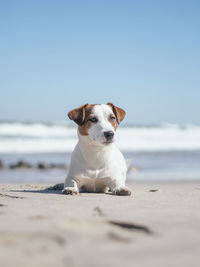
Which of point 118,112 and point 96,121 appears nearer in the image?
point 96,121

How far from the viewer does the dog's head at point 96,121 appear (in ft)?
14.6

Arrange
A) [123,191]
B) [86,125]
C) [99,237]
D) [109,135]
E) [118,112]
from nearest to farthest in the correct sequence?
[99,237] < [109,135] < [123,191] < [86,125] < [118,112]

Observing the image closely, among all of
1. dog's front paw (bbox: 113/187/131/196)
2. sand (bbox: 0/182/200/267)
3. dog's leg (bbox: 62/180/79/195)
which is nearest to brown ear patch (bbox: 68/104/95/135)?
dog's leg (bbox: 62/180/79/195)

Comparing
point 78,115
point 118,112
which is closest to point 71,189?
point 78,115

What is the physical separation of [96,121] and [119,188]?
819 mm

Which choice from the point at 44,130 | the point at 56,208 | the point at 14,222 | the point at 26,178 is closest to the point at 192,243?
the point at 14,222

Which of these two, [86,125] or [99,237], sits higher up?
[86,125]

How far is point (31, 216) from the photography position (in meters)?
2.80

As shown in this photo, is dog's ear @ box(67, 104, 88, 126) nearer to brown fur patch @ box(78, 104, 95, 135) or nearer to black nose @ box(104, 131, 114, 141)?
brown fur patch @ box(78, 104, 95, 135)

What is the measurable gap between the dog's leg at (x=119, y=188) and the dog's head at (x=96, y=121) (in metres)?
0.53

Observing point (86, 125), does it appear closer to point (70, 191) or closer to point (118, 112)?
point (118, 112)

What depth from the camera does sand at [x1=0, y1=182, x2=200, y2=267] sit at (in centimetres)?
191

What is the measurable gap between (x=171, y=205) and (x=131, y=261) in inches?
71.3

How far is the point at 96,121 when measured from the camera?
459cm
